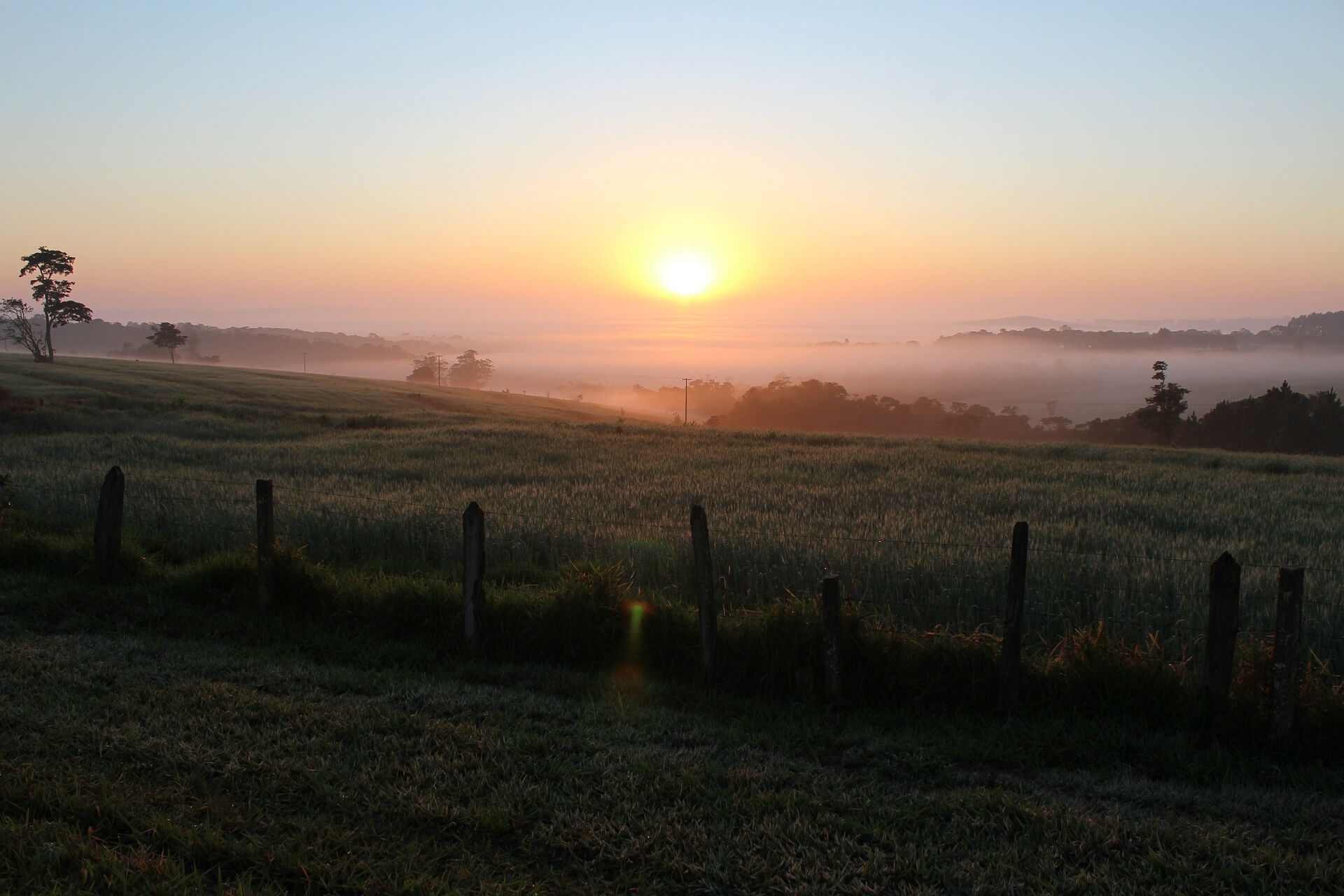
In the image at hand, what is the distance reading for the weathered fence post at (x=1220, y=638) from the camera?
6156 mm

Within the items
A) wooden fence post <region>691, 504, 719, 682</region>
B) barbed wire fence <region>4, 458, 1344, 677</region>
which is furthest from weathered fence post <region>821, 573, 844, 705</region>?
wooden fence post <region>691, 504, 719, 682</region>

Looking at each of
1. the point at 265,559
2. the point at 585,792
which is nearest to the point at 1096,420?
the point at 265,559

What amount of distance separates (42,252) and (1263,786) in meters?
101

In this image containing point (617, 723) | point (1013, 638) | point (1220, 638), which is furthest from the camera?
→ point (1013, 638)

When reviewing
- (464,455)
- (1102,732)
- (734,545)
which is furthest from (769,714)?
(464,455)

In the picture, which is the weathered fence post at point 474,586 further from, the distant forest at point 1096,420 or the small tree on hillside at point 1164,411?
the small tree on hillside at point 1164,411

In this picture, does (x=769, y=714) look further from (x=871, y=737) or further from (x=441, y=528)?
(x=441, y=528)

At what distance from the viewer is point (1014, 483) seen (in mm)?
20906

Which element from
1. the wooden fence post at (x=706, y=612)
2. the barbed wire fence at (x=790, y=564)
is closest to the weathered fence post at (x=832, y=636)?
the barbed wire fence at (x=790, y=564)

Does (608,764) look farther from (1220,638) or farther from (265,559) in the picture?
(265,559)

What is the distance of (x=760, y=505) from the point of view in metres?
17.0

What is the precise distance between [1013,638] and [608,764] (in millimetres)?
3323

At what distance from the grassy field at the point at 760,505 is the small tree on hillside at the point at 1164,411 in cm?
4656

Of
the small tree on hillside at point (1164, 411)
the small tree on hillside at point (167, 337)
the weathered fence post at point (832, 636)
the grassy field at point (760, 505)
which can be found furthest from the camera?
the small tree on hillside at point (167, 337)
